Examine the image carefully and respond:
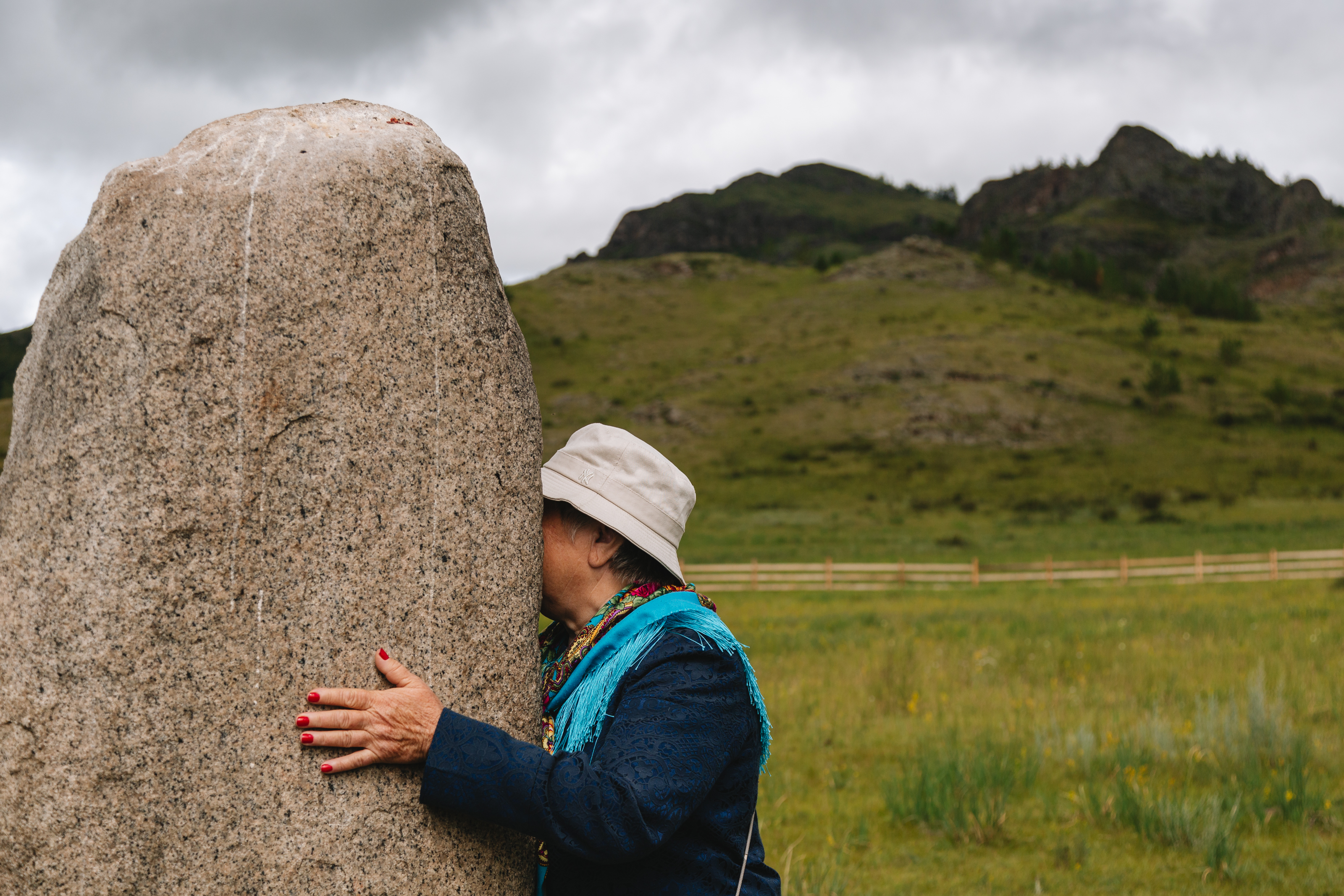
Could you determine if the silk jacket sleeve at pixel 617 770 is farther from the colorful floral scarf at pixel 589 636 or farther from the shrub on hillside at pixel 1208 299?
the shrub on hillside at pixel 1208 299

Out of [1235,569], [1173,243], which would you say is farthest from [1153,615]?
[1173,243]

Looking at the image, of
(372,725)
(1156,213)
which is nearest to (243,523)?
(372,725)

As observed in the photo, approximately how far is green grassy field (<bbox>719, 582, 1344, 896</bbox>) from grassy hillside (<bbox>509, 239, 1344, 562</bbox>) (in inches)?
705

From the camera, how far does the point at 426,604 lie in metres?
1.96

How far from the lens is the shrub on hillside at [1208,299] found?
3258 inches

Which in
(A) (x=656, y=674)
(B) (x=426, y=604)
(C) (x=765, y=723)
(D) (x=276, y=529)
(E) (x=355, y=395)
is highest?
(E) (x=355, y=395)

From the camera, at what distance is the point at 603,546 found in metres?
2.20

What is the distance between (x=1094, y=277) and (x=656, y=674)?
97051mm

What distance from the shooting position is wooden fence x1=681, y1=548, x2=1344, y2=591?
2084cm

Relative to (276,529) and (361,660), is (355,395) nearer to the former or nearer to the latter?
(276,529)

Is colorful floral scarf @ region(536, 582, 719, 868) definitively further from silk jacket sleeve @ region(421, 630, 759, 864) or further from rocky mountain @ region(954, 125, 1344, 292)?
rocky mountain @ region(954, 125, 1344, 292)

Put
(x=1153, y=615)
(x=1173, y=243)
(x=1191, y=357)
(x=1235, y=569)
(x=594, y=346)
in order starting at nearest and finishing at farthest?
(x=1153, y=615), (x=1235, y=569), (x=1191, y=357), (x=594, y=346), (x=1173, y=243)

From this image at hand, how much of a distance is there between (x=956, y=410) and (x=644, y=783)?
5398cm

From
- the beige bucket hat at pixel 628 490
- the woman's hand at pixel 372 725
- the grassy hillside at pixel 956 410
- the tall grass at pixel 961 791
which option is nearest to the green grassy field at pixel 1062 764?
the tall grass at pixel 961 791
